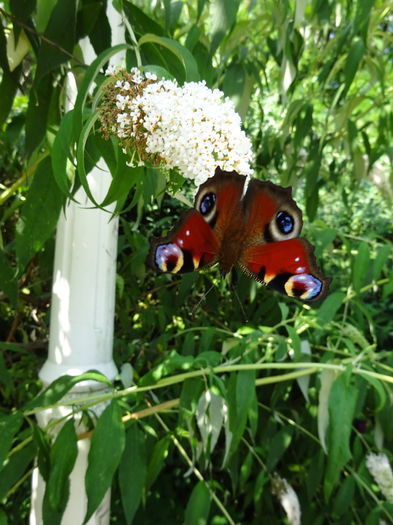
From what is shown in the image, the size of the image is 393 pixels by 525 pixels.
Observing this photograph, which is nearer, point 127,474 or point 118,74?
point 118,74

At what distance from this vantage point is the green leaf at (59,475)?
738 mm

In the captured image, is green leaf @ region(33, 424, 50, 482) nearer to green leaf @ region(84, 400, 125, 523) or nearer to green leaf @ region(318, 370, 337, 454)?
green leaf @ region(84, 400, 125, 523)

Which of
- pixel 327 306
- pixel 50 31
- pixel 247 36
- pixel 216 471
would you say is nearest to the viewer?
pixel 50 31

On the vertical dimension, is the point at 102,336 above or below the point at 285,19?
below

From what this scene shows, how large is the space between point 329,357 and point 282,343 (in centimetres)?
10

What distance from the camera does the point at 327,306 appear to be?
1048 mm

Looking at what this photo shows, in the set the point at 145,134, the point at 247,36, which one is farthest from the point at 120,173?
the point at 247,36

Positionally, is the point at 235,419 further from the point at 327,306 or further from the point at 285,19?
the point at 285,19

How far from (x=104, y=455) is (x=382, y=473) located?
2.16 feet

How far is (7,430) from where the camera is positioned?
748 millimetres

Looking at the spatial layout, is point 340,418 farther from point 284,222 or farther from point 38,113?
point 38,113

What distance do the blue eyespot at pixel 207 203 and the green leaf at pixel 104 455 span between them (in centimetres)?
41

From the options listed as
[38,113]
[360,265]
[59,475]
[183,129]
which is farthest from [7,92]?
[360,265]

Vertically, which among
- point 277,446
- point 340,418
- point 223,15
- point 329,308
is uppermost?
point 223,15
